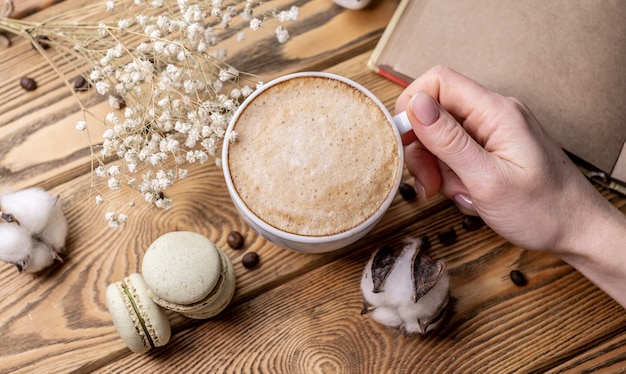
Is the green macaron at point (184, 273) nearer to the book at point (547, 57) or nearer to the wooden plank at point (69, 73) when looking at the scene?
the wooden plank at point (69, 73)

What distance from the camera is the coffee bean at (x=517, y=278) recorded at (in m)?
1.28

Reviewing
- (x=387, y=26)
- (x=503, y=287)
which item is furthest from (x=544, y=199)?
(x=387, y=26)

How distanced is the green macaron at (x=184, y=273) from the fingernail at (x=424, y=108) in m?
0.46

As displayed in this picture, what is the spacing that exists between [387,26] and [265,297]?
0.68 meters

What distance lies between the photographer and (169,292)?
43.1 inches

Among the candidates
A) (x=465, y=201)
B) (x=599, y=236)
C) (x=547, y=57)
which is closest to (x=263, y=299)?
(x=465, y=201)

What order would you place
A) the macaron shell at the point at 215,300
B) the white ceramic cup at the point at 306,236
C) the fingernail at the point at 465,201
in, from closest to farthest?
the white ceramic cup at the point at 306,236 → the macaron shell at the point at 215,300 → the fingernail at the point at 465,201

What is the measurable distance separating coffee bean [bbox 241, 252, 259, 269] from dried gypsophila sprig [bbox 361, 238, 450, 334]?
24 cm

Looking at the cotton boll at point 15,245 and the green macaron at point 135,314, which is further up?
the cotton boll at point 15,245

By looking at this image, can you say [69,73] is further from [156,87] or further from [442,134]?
[442,134]

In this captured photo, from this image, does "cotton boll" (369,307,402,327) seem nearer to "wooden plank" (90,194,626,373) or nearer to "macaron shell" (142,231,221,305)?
"wooden plank" (90,194,626,373)

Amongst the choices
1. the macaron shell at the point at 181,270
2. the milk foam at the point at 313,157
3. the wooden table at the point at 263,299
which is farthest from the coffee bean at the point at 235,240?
the milk foam at the point at 313,157

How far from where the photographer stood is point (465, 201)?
4.11 feet

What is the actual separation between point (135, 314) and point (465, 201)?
699mm
